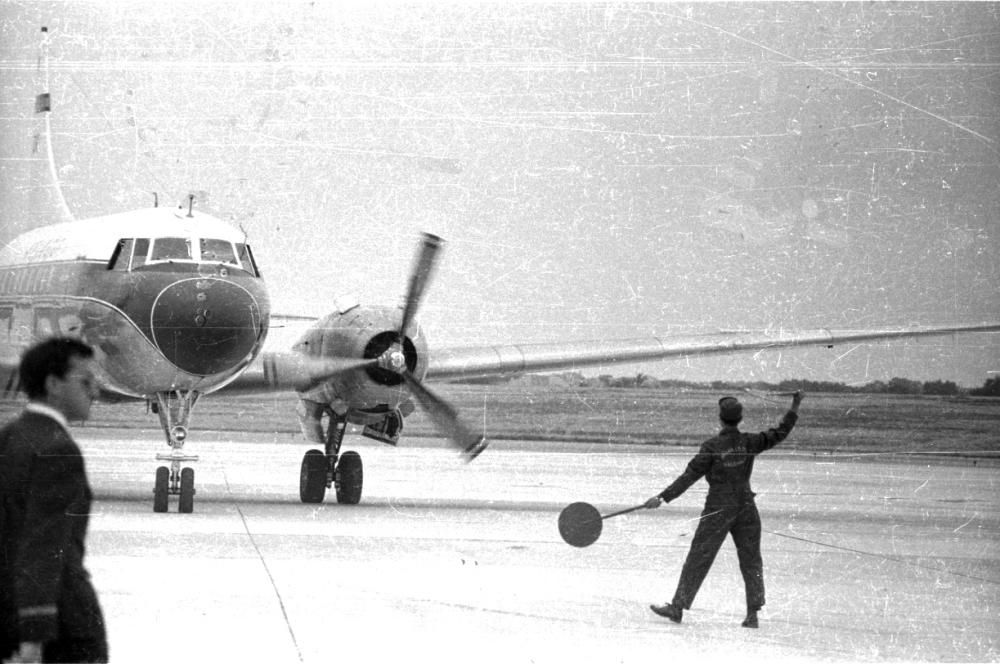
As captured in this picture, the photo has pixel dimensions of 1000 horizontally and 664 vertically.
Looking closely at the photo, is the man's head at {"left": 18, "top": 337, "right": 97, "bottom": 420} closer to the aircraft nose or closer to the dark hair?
the dark hair

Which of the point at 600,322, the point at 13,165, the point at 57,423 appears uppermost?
the point at 13,165

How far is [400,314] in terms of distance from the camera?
1473cm

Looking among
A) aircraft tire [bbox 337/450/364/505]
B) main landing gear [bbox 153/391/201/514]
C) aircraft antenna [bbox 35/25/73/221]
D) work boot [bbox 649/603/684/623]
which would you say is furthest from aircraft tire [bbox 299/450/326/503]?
work boot [bbox 649/603/684/623]

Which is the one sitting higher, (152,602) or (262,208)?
(262,208)

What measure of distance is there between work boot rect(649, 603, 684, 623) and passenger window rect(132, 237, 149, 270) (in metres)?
7.85

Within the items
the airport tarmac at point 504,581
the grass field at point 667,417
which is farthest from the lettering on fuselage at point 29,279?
the airport tarmac at point 504,581

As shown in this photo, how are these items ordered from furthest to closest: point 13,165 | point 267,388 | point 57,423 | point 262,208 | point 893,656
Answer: point 267,388 → point 262,208 → point 13,165 → point 893,656 → point 57,423

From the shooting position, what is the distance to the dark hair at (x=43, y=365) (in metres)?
5.17

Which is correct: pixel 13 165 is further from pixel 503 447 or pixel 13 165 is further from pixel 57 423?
pixel 503 447

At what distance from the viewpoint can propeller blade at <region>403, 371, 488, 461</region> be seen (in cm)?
1384

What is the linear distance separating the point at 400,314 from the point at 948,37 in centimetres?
696

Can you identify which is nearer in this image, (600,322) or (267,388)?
(600,322)

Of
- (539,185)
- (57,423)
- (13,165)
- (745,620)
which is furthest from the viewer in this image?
(539,185)

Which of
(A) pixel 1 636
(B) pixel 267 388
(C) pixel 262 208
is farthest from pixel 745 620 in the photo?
(B) pixel 267 388
